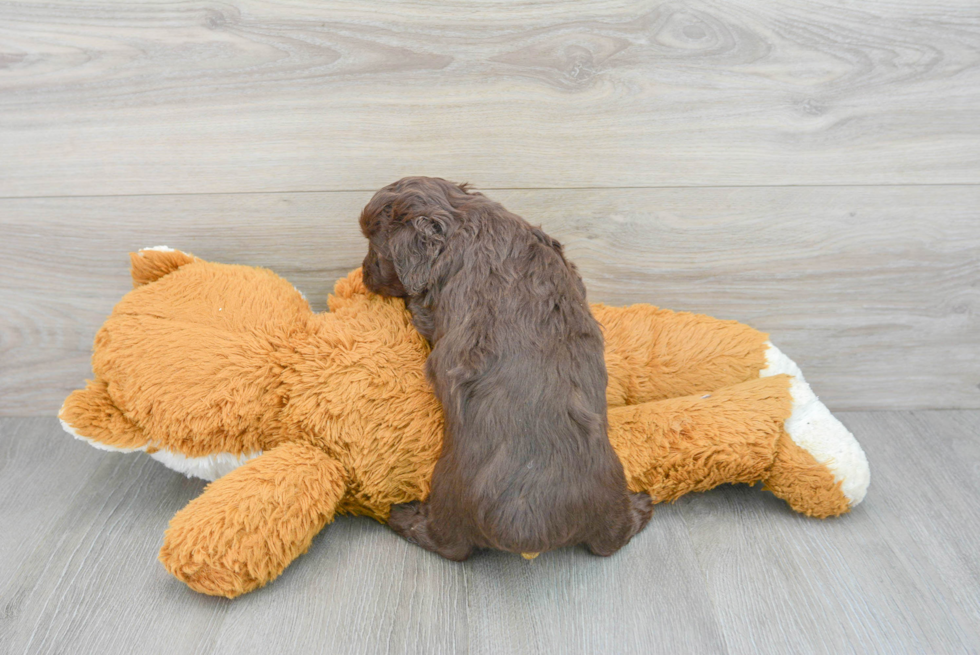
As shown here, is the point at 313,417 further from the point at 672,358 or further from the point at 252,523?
the point at 672,358

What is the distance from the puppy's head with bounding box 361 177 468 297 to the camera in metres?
0.80

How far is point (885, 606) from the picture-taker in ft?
2.66

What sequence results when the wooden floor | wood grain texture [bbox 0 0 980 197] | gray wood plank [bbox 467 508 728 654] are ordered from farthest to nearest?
wood grain texture [bbox 0 0 980 197]
the wooden floor
gray wood plank [bbox 467 508 728 654]

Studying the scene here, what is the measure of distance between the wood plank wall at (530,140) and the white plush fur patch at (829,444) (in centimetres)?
24

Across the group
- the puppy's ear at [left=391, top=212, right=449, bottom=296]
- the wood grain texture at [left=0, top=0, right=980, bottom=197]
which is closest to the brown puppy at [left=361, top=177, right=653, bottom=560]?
the puppy's ear at [left=391, top=212, right=449, bottom=296]

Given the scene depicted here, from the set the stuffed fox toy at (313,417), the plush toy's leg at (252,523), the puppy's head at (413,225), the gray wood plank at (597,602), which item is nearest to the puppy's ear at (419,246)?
the puppy's head at (413,225)

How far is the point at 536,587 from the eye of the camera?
83 cm

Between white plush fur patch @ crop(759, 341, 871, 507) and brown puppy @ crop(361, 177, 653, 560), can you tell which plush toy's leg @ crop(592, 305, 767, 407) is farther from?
brown puppy @ crop(361, 177, 653, 560)

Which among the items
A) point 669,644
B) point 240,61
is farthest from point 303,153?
point 669,644

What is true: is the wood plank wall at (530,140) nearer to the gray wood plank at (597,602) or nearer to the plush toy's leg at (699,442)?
the plush toy's leg at (699,442)

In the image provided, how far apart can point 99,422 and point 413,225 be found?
477mm

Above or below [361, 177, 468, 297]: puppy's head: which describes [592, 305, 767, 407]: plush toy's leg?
below

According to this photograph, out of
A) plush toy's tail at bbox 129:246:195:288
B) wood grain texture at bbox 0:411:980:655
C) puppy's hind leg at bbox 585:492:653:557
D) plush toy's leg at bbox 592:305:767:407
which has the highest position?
plush toy's tail at bbox 129:246:195:288

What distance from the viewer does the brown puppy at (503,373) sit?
764 millimetres
